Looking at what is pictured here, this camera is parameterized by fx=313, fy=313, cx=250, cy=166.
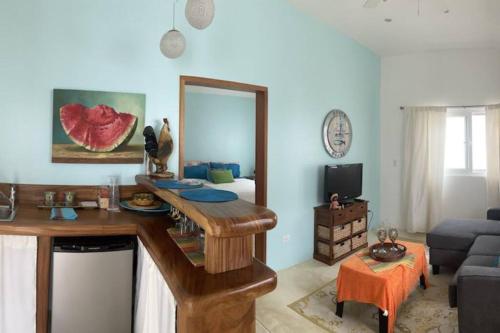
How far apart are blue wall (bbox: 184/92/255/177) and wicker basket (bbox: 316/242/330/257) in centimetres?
442

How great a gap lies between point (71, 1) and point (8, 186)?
1436 millimetres

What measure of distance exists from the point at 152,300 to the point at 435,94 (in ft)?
16.6

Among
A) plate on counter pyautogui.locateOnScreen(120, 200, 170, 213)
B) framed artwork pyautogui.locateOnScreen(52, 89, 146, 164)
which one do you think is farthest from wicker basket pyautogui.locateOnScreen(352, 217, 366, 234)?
framed artwork pyautogui.locateOnScreen(52, 89, 146, 164)

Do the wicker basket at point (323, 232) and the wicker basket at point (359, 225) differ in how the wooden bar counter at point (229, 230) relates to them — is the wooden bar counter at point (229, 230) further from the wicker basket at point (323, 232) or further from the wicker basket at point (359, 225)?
the wicker basket at point (359, 225)

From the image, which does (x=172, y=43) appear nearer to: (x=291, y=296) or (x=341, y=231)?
(x=291, y=296)

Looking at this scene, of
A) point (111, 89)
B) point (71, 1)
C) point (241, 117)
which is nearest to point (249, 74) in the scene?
point (111, 89)

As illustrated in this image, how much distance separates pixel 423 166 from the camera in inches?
192

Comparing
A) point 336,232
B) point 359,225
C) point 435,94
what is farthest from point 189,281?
point 435,94

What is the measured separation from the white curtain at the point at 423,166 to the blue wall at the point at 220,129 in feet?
13.5

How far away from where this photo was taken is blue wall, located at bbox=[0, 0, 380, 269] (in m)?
2.27

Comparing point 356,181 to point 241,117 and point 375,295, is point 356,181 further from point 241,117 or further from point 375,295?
point 241,117

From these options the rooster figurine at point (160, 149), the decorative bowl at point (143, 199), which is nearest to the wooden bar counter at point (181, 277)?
the decorative bowl at point (143, 199)

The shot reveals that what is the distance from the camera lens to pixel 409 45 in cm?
464

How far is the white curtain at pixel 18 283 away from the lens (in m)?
1.81
